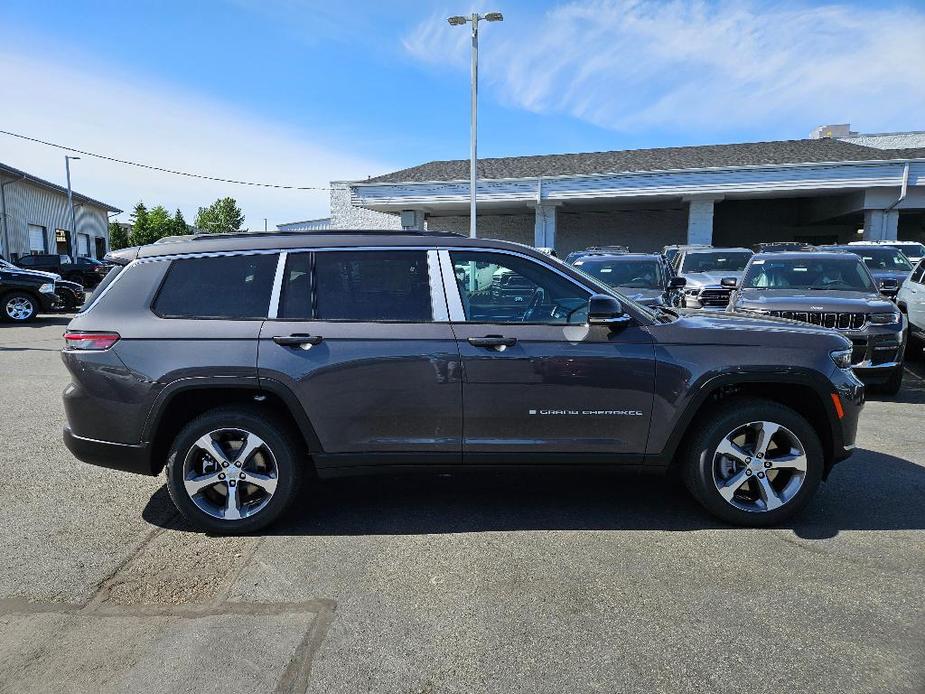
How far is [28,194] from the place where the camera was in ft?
109

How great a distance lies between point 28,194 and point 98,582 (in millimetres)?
37900

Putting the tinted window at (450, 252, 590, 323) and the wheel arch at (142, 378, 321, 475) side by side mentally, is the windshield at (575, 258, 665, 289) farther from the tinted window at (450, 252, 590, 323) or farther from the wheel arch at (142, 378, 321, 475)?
the wheel arch at (142, 378, 321, 475)

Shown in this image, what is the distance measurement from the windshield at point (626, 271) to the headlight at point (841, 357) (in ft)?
19.6

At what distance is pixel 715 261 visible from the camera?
1360cm

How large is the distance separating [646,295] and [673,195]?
53.4 ft

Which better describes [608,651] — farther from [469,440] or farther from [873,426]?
[873,426]

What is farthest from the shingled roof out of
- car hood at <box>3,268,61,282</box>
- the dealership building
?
car hood at <box>3,268,61,282</box>

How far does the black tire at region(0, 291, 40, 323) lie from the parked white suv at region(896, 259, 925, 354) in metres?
18.4

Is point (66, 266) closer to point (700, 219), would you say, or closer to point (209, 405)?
point (700, 219)

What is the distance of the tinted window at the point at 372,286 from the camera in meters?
3.68

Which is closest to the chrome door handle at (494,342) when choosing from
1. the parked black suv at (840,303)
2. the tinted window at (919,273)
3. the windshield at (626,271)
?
the parked black suv at (840,303)

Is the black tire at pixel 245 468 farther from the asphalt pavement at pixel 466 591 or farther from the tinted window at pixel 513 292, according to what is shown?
the tinted window at pixel 513 292

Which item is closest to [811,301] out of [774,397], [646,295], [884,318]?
[884,318]

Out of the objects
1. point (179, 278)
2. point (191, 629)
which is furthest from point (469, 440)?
point (179, 278)
